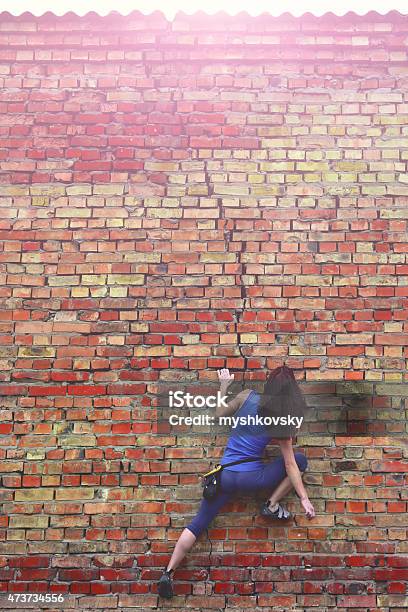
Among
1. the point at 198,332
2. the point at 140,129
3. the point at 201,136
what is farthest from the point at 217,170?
the point at 198,332

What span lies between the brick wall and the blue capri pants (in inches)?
4.7

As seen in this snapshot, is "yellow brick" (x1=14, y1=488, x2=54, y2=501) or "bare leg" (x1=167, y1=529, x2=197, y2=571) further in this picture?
"yellow brick" (x1=14, y1=488, x2=54, y2=501)

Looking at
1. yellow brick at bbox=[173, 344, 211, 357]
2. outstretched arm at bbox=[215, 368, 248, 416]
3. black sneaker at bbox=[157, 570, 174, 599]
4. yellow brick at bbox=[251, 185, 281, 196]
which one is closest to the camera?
black sneaker at bbox=[157, 570, 174, 599]

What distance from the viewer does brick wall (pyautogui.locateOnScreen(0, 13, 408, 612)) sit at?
14.4 feet

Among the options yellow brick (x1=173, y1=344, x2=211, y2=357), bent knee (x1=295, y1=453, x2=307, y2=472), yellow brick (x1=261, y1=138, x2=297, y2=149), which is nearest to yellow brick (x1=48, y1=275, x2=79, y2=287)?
yellow brick (x1=173, y1=344, x2=211, y2=357)

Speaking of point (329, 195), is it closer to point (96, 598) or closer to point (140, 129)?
point (140, 129)

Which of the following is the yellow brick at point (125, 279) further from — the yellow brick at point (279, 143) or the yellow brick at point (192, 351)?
the yellow brick at point (279, 143)

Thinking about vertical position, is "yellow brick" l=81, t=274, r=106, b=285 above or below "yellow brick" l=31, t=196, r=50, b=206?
below

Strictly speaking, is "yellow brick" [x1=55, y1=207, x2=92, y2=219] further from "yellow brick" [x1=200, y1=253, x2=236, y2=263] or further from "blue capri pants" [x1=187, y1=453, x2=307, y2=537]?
"blue capri pants" [x1=187, y1=453, x2=307, y2=537]

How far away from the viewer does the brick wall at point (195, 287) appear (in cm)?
439

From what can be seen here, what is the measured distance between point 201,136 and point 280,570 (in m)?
3.07

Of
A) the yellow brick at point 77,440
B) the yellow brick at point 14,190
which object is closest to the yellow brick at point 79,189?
the yellow brick at point 14,190

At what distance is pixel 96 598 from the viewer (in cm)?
434

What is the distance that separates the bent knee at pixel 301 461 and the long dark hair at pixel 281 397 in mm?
146
